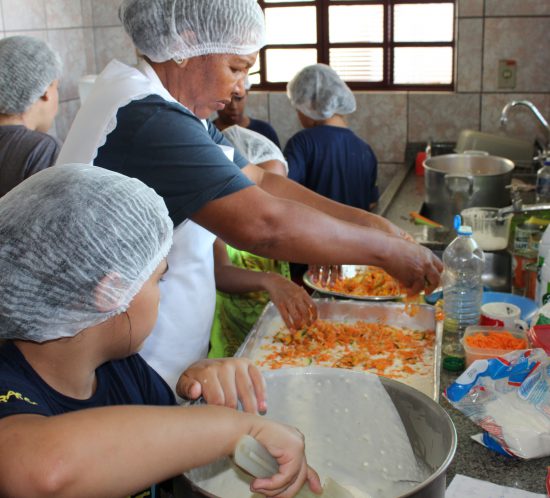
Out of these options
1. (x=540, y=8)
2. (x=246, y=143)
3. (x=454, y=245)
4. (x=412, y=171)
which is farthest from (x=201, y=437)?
(x=540, y=8)

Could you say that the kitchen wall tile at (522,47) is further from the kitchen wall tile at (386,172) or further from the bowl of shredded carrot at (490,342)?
the bowl of shredded carrot at (490,342)

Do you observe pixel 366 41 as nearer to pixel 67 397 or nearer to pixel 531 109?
pixel 531 109

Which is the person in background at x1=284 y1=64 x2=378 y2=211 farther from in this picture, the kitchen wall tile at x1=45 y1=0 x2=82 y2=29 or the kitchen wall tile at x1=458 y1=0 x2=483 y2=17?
the kitchen wall tile at x1=45 y1=0 x2=82 y2=29

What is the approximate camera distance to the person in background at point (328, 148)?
3.22 m

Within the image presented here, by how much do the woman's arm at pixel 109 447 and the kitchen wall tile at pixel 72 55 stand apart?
361cm

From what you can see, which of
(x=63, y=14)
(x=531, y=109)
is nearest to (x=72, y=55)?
(x=63, y=14)

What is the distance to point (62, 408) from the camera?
97cm

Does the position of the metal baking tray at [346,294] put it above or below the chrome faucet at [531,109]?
below

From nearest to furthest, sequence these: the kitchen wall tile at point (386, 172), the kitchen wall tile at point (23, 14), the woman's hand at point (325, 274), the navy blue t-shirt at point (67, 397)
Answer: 1. the navy blue t-shirt at point (67, 397)
2. the woman's hand at point (325, 274)
3. the kitchen wall tile at point (23, 14)
4. the kitchen wall tile at point (386, 172)

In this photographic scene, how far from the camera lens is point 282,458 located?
875mm

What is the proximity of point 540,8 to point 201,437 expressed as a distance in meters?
3.54

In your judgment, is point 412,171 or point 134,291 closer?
point 134,291

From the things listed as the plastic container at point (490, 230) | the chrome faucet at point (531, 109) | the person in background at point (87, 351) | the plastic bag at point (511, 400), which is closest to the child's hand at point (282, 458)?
the person in background at point (87, 351)

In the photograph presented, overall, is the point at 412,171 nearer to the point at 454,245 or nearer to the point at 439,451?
the point at 454,245
